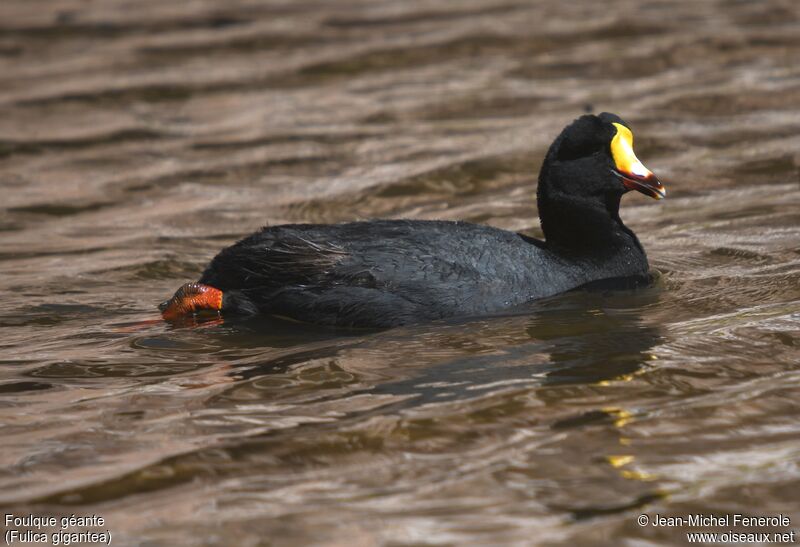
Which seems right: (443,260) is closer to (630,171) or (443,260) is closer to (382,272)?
(382,272)

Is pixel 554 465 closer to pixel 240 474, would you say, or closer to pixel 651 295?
pixel 240 474

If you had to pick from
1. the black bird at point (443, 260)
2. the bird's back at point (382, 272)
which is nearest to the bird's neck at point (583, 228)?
the black bird at point (443, 260)

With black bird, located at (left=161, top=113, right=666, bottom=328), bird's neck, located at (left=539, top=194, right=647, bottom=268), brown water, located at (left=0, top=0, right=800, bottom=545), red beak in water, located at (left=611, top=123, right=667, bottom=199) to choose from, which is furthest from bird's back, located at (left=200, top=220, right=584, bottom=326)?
red beak in water, located at (left=611, top=123, right=667, bottom=199)

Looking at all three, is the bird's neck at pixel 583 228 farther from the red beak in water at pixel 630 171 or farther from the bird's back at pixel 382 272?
the bird's back at pixel 382 272

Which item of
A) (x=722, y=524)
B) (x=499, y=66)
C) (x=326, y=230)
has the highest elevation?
(x=499, y=66)

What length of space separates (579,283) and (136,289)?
104 inches

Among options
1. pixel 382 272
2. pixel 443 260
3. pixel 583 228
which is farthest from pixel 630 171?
pixel 382 272

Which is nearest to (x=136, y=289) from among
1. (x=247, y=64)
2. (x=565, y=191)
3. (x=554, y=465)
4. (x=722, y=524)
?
(x=565, y=191)

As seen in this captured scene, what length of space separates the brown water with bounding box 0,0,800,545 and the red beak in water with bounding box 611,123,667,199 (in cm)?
56

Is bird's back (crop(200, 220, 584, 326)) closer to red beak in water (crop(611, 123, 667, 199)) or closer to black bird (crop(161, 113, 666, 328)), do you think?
black bird (crop(161, 113, 666, 328))

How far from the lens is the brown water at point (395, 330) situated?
A: 441cm

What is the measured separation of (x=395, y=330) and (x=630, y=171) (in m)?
1.57

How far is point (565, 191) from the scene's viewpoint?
6.67 metres

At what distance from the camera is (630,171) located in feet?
21.7
